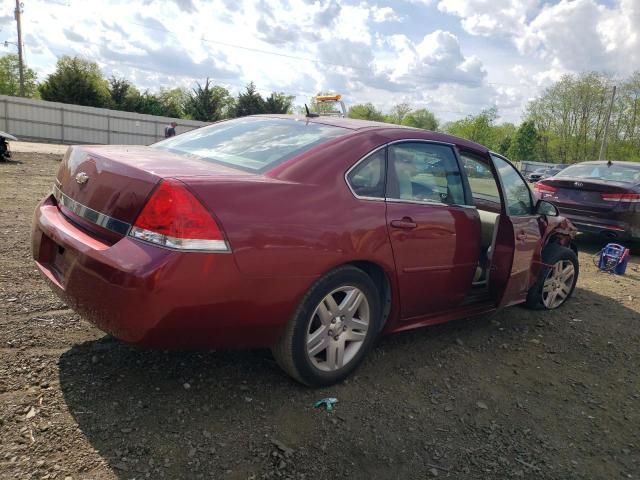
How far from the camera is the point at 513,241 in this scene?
3984mm

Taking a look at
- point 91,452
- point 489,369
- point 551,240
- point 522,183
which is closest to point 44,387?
point 91,452

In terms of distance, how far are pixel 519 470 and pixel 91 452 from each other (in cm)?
207

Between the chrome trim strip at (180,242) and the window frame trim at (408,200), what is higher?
the window frame trim at (408,200)

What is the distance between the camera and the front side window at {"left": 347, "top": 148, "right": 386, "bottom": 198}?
9.88 ft

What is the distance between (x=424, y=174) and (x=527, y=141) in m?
63.7

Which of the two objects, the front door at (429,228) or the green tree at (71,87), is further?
the green tree at (71,87)

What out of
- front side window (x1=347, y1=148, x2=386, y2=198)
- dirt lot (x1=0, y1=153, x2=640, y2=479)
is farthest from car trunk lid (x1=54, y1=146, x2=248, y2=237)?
dirt lot (x1=0, y1=153, x2=640, y2=479)

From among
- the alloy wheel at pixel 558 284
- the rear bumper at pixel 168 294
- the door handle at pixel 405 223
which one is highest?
the door handle at pixel 405 223

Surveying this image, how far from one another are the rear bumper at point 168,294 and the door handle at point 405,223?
2.39ft

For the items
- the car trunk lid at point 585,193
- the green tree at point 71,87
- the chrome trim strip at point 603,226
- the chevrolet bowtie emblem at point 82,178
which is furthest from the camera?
the green tree at point 71,87

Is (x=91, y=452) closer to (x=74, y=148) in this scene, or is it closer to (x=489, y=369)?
(x=74, y=148)

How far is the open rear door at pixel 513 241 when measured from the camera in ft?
13.1

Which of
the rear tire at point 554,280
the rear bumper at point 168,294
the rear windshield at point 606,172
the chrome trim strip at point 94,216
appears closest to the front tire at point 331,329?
the rear bumper at point 168,294

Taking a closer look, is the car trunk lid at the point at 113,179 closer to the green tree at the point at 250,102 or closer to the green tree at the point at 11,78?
the green tree at the point at 250,102
